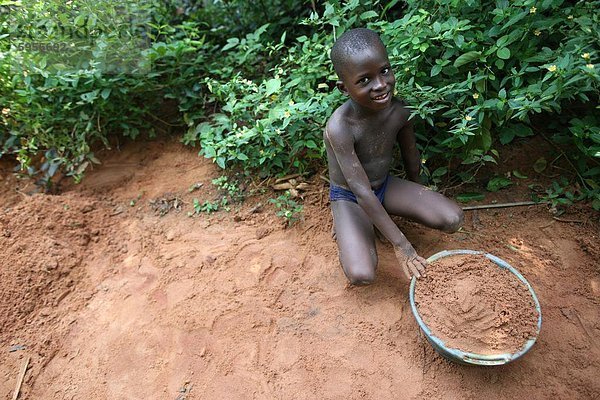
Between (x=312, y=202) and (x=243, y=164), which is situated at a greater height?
(x=243, y=164)

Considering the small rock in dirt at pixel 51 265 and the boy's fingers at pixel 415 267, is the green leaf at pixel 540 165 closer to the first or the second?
the boy's fingers at pixel 415 267

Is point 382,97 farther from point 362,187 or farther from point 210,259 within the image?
point 210,259

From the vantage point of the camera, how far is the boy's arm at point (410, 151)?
7.50 ft

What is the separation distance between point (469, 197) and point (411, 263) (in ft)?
2.48

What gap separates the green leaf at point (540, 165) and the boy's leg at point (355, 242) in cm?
104

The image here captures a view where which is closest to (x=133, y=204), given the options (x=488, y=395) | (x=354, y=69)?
(x=354, y=69)

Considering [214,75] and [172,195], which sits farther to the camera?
[214,75]

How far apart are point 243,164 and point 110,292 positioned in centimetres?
110

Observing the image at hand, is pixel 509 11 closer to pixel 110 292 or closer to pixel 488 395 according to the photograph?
pixel 488 395

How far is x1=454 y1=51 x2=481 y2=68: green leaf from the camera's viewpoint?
7.02 feet

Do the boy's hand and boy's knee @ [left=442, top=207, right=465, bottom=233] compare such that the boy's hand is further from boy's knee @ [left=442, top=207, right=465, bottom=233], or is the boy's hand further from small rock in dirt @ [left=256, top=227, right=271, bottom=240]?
small rock in dirt @ [left=256, top=227, right=271, bottom=240]

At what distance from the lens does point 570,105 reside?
2428 mm

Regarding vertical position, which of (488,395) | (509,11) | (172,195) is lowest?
(488,395)

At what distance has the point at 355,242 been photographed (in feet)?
7.28
